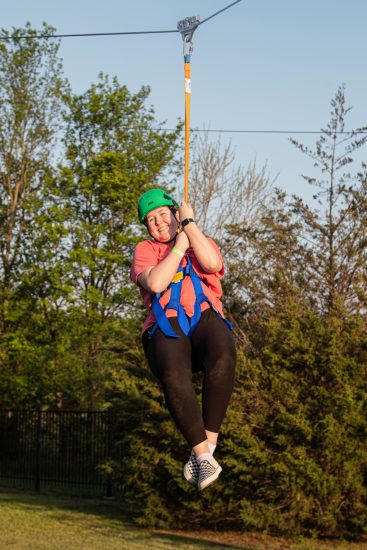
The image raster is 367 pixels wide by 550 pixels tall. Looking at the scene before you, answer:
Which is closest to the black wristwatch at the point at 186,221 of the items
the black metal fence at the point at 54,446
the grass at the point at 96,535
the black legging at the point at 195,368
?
the black legging at the point at 195,368

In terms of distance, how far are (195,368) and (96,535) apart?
7.99 m

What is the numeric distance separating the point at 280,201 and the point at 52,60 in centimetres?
1324

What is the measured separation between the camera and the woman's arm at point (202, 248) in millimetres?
4113

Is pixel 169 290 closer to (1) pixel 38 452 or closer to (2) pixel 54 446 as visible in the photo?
(2) pixel 54 446

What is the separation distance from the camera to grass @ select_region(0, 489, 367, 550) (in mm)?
10508

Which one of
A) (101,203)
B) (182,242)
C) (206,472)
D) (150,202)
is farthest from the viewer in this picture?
(101,203)

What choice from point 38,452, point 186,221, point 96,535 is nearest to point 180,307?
point 186,221

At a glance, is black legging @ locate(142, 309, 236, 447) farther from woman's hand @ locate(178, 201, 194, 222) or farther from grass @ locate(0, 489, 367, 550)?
grass @ locate(0, 489, 367, 550)

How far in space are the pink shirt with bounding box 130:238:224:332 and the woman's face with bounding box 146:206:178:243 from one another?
0.05 m

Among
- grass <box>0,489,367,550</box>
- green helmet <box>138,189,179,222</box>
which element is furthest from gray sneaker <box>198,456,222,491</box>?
grass <box>0,489,367,550</box>

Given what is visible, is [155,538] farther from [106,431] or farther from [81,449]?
[81,449]

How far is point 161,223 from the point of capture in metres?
4.39

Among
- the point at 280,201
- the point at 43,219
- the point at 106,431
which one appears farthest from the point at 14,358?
the point at 280,201

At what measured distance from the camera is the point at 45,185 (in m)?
24.5
